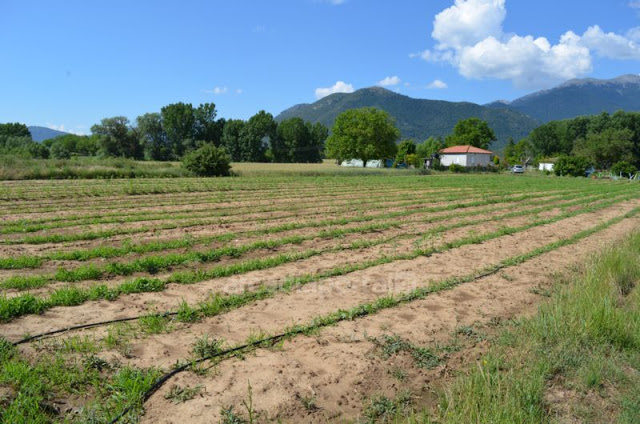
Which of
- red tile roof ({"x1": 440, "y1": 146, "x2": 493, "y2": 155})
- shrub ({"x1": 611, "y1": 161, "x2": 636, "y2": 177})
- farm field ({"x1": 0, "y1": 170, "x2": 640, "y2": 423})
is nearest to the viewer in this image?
farm field ({"x1": 0, "y1": 170, "x2": 640, "y2": 423})

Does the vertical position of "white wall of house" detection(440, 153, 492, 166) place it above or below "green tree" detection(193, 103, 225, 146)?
below

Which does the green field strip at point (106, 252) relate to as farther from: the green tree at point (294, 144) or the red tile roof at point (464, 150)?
the green tree at point (294, 144)

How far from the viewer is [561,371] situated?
4461mm

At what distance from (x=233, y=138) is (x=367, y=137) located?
125 feet

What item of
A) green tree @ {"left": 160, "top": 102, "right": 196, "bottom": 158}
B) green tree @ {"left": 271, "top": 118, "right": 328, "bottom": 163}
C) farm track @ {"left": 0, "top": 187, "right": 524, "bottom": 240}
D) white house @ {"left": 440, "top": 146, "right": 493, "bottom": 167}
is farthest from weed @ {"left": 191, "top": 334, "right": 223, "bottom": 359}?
green tree @ {"left": 271, "top": 118, "right": 328, "bottom": 163}

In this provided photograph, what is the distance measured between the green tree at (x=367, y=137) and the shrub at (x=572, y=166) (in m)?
28.3

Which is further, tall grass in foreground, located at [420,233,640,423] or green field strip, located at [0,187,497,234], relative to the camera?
green field strip, located at [0,187,497,234]

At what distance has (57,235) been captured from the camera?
10203 mm

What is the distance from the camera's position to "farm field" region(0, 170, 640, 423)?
3.79 metres

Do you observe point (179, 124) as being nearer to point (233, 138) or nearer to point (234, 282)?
point (233, 138)

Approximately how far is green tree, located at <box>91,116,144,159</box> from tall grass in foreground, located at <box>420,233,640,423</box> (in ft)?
255

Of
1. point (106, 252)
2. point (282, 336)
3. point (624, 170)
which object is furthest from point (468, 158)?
point (282, 336)

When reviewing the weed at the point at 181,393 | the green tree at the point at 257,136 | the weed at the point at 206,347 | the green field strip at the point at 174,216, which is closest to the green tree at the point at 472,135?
the green tree at the point at 257,136

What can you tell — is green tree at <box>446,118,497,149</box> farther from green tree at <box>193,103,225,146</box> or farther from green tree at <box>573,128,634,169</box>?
green tree at <box>193,103,225,146</box>
